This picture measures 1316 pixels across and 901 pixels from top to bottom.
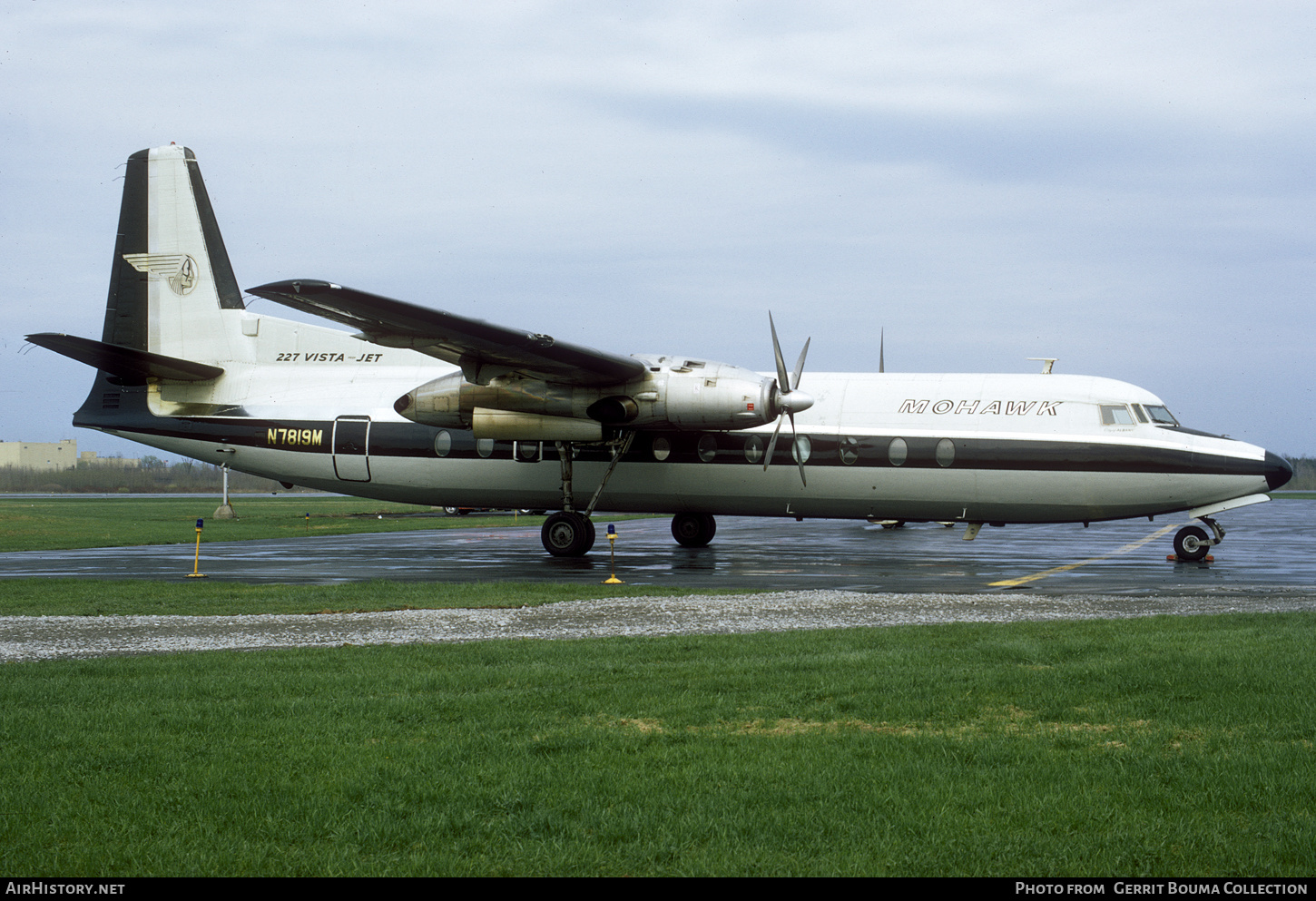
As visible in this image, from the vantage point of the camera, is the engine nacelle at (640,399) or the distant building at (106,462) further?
the distant building at (106,462)

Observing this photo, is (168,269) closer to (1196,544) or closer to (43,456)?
(1196,544)

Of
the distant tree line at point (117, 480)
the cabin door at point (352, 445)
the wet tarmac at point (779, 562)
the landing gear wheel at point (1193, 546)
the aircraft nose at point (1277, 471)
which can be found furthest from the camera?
the distant tree line at point (117, 480)

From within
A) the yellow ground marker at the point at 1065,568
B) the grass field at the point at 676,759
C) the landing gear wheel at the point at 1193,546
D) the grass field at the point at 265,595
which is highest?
the landing gear wheel at the point at 1193,546

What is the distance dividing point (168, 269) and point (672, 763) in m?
22.6

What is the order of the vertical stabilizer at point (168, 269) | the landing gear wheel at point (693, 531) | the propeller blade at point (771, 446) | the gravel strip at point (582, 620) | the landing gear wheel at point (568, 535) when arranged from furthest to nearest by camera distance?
the landing gear wheel at point (693, 531) → the vertical stabilizer at point (168, 269) → the landing gear wheel at point (568, 535) → the propeller blade at point (771, 446) → the gravel strip at point (582, 620)

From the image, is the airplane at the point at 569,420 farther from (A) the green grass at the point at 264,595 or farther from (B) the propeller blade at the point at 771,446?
(A) the green grass at the point at 264,595

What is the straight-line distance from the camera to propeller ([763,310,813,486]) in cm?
1972

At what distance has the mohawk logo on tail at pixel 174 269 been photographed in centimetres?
2438

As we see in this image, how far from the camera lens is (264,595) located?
49.5 ft

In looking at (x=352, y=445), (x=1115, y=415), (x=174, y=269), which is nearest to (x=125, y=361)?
(x=174, y=269)

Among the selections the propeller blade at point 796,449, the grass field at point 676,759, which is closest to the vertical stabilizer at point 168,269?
the propeller blade at point 796,449

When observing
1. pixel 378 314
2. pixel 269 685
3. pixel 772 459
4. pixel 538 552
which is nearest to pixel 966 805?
pixel 269 685

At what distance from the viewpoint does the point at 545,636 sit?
441 inches

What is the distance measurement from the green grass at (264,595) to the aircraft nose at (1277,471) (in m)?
11.3
